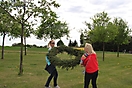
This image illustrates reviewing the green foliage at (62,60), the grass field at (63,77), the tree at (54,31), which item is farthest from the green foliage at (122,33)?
the green foliage at (62,60)

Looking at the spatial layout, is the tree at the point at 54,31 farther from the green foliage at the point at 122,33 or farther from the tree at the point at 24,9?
the tree at the point at 24,9

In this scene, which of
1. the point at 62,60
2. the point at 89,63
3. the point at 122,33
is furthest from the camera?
the point at 122,33

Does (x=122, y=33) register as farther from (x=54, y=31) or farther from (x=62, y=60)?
(x=62, y=60)

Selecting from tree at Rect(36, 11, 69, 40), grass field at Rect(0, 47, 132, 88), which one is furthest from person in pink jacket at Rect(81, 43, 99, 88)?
tree at Rect(36, 11, 69, 40)

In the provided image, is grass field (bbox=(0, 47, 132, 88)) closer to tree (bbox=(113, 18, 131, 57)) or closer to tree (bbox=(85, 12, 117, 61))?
tree (bbox=(85, 12, 117, 61))

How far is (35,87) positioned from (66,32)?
123ft

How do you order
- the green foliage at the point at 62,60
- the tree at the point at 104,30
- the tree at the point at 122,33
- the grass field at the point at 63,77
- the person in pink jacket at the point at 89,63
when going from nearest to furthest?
1. the person in pink jacket at the point at 89,63
2. the green foliage at the point at 62,60
3. the grass field at the point at 63,77
4. the tree at the point at 104,30
5. the tree at the point at 122,33

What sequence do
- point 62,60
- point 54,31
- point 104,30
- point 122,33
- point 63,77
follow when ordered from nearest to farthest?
point 62,60
point 63,77
point 104,30
point 122,33
point 54,31

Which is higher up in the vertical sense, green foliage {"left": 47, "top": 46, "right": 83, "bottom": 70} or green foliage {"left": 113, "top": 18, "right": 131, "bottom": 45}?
green foliage {"left": 113, "top": 18, "right": 131, "bottom": 45}

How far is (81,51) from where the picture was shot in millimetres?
9727

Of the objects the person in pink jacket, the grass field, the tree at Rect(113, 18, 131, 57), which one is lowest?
the grass field

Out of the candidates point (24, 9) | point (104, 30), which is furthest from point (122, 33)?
point (24, 9)

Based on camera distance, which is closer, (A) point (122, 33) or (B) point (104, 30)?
(B) point (104, 30)

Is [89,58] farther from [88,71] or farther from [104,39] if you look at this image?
[104,39]
